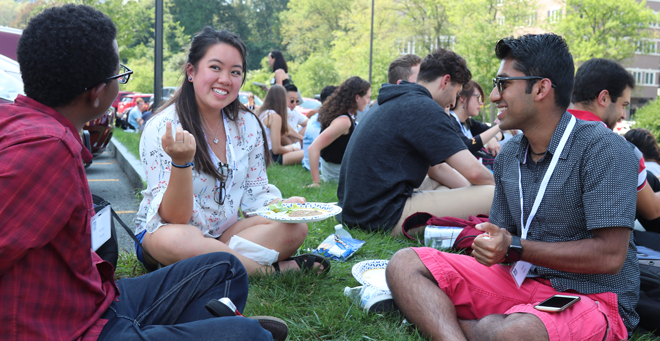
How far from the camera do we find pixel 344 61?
42.3 m

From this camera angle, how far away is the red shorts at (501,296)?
2.14 metres

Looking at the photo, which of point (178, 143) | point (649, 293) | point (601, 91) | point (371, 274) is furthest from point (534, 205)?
point (178, 143)

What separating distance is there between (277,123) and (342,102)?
7.06 ft

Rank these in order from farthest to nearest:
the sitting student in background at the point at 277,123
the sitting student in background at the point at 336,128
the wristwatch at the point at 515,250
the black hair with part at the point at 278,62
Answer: the black hair with part at the point at 278,62 < the sitting student in background at the point at 277,123 < the sitting student in background at the point at 336,128 < the wristwatch at the point at 515,250

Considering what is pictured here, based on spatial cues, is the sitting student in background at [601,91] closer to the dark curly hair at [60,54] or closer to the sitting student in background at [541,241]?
the sitting student in background at [541,241]

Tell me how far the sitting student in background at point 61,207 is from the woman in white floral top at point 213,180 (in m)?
0.96

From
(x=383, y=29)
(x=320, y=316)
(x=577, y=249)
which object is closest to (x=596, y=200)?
(x=577, y=249)

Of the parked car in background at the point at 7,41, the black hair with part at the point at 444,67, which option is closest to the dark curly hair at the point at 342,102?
the black hair with part at the point at 444,67

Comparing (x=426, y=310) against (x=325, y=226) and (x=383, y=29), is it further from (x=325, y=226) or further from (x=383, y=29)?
(x=383, y=29)

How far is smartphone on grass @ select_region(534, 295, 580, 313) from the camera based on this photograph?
211cm

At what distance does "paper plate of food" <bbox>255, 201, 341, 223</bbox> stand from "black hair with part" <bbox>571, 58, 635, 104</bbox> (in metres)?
1.87

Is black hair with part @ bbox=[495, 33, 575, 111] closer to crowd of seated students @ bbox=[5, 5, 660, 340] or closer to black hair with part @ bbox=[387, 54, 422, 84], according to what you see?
crowd of seated students @ bbox=[5, 5, 660, 340]

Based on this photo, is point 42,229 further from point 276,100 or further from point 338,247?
point 276,100

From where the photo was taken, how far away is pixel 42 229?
4.52 ft
